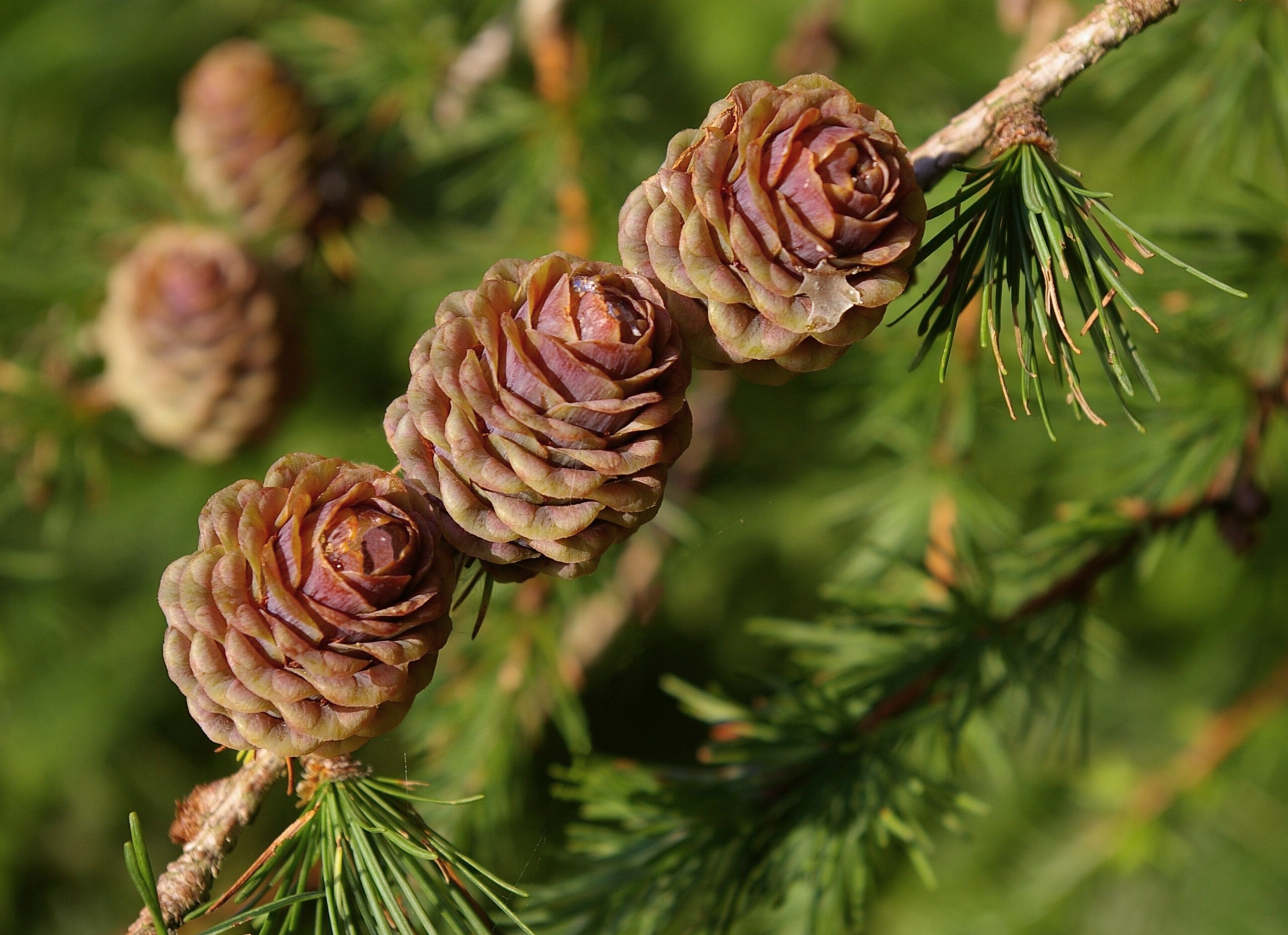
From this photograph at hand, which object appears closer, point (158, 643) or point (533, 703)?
point (533, 703)

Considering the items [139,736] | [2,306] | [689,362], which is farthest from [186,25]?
[689,362]

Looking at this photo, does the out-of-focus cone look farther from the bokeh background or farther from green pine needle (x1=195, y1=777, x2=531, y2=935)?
green pine needle (x1=195, y1=777, x2=531, y2=935)

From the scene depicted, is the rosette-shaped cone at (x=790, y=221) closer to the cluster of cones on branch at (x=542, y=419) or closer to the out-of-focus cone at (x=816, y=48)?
the cluster of cones on branch at (x=542, y=419)

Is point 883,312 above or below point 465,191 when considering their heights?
below

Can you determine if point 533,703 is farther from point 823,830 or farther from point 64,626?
point 64,626

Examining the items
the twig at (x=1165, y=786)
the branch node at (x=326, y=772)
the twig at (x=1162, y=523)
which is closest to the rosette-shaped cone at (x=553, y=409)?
the branch node at (x=326, y=772)
